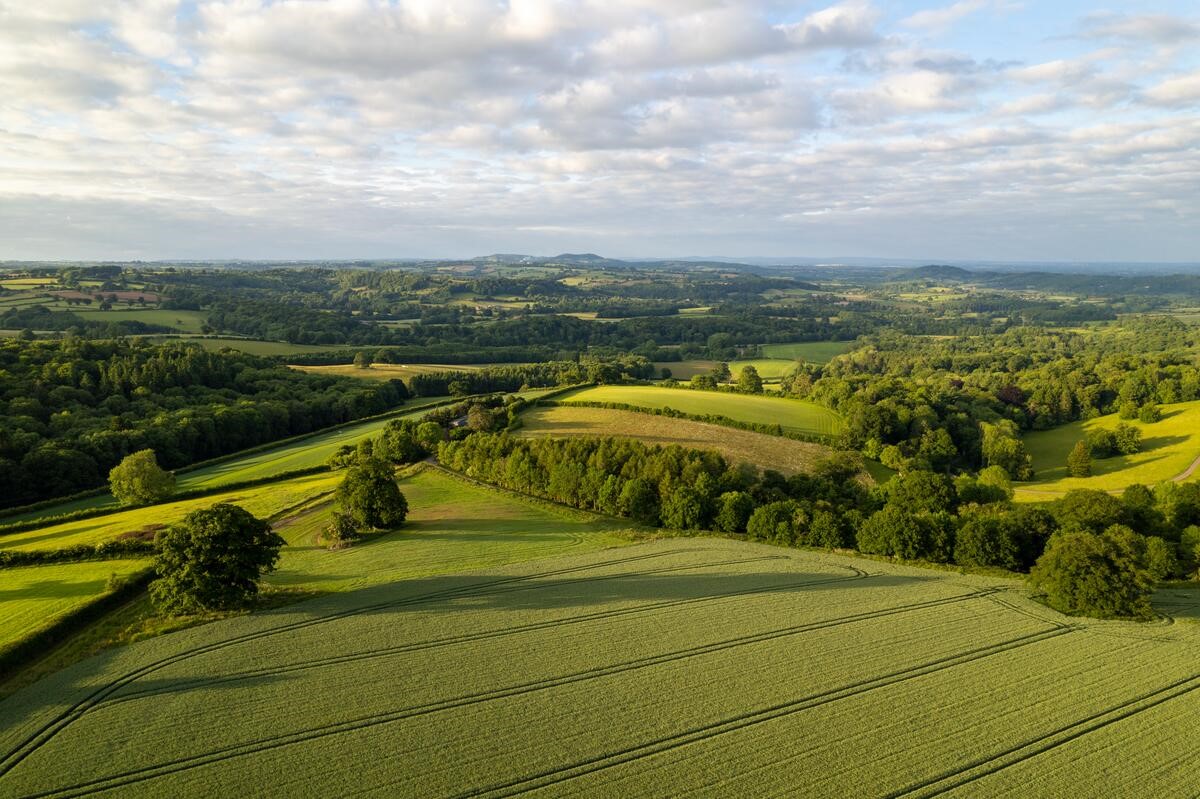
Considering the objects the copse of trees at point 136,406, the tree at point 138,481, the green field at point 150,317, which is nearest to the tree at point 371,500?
the tree at point 138,481

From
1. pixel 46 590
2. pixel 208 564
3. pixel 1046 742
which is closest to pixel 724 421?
pixel 1046 742

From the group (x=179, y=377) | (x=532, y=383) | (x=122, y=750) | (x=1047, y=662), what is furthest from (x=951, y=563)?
(x=179, y=377)

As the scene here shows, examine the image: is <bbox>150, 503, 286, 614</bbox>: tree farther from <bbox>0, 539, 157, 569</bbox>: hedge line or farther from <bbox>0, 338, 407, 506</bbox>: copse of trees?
<bbox>0, 338, 407, 506</bbox>: copse of trees

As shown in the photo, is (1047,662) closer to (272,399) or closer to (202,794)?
(202,794)

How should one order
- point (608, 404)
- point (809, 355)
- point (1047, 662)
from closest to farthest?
point (1047, 662) < point (608, 404) < point (809, 355)

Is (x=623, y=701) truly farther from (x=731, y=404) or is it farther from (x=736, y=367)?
(x=736, y=367)

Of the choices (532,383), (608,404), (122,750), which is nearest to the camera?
(122,750)

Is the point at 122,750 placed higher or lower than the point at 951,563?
higher
